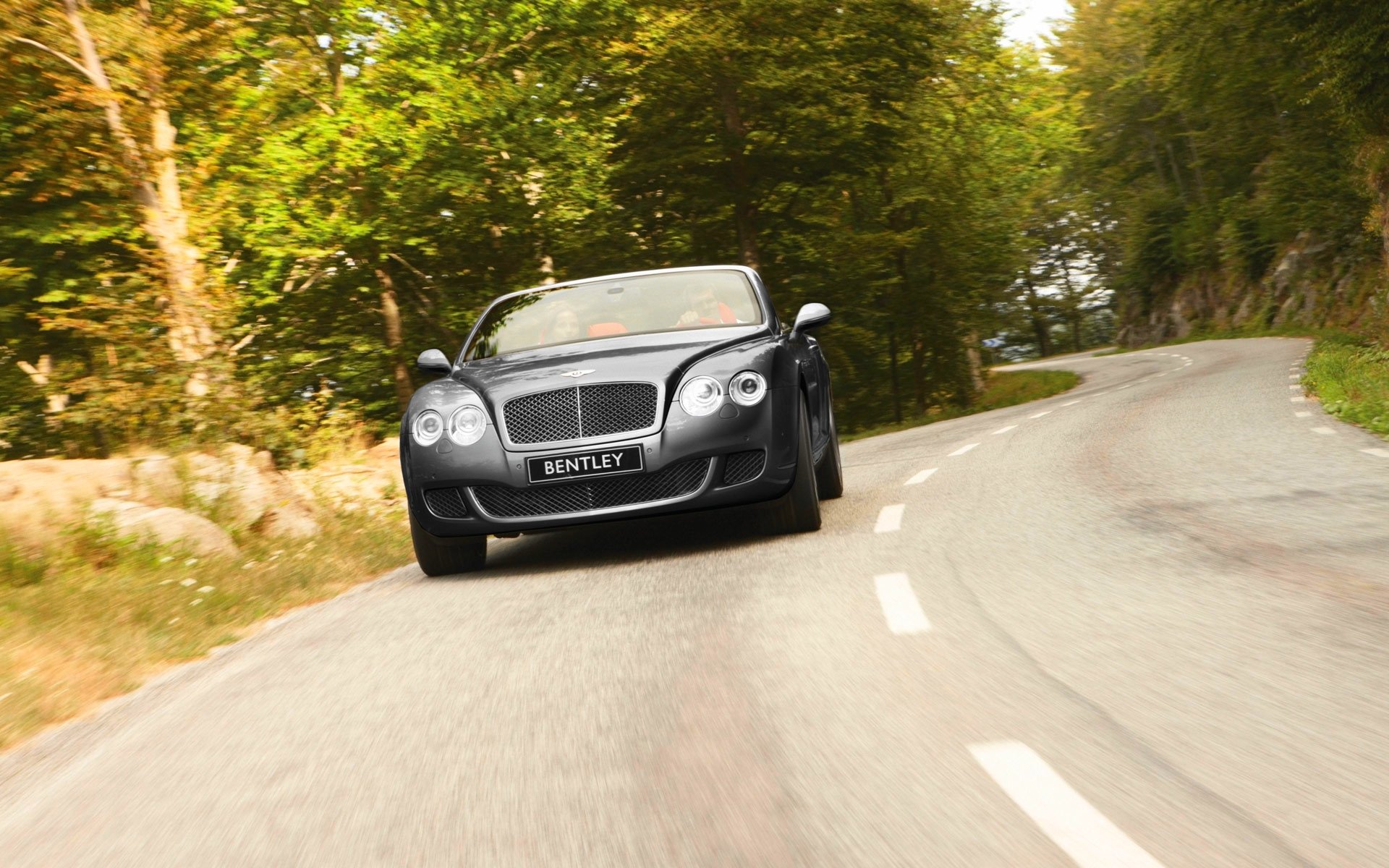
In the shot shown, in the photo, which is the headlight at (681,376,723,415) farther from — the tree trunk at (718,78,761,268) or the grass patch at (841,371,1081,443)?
the grass patch at (841,371,1081,443)

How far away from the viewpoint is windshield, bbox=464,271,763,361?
8359 millimetres

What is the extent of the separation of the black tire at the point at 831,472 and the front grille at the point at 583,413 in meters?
2.40

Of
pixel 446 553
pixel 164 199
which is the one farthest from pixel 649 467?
pixel 164 199

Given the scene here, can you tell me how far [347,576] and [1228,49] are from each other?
1227 inches

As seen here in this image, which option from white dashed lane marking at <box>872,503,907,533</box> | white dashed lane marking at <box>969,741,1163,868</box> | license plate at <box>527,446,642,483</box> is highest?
license plate at <box>527,446,642,483</box>

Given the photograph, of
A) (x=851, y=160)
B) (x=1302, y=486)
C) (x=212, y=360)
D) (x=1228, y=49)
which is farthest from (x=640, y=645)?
(x=1228, y=49)

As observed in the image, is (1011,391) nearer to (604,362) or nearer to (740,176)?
(740,176)

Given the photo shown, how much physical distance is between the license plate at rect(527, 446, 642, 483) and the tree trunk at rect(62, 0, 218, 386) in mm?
7445

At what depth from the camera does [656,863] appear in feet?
9.54

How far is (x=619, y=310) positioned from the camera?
8.55 metres

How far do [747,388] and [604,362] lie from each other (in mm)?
774

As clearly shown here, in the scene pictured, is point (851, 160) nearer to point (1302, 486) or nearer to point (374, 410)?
point (374, 410)

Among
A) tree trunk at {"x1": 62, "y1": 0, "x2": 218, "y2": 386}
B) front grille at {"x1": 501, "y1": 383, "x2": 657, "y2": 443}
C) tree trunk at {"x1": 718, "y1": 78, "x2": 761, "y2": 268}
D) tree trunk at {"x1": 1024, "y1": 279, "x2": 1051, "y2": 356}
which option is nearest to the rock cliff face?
tree trunk at {"x1": 718, "y1": 78, "x2": 761, "y2": 268}

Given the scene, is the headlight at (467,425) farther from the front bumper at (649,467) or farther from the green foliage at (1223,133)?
the green foliage at (1223,133)
